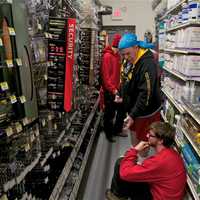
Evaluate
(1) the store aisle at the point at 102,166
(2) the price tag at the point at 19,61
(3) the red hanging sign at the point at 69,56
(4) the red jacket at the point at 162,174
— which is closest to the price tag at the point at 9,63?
(2) the price tag at the point at 19,61

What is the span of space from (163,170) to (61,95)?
42.5 inches

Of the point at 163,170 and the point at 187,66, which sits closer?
the point at 163,170

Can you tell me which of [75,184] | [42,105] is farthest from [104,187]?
[42,105]

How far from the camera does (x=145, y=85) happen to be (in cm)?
331

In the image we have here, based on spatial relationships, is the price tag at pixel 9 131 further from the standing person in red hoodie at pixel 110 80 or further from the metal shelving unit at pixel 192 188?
the standing person in red hoodie at pixel 110 80

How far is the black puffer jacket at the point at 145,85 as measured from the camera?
331 centimetres

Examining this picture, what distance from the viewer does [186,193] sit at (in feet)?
8.38

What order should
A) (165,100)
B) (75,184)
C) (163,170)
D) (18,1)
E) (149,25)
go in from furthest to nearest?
(149,25) < (165,100) < (75,184) < (163,170) < (18,1)

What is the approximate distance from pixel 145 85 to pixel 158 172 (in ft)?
4.12

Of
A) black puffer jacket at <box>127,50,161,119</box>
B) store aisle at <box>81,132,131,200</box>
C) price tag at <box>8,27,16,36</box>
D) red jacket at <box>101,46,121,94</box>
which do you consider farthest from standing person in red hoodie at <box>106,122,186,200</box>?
red jacket at <box>101,46,121,94</box>

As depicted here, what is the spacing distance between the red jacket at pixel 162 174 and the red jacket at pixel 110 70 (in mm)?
2988

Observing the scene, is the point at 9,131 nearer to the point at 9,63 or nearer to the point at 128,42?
the point at 9,63

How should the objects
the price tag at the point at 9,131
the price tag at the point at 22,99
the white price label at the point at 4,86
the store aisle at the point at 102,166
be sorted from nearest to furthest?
the white price label at the point at 4,86, the price tag at the point at 9,131, the price tag at the point at 22,99, the store aisle at the point at 102,166

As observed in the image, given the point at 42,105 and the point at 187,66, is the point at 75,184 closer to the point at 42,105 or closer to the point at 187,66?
the point at 42,105
